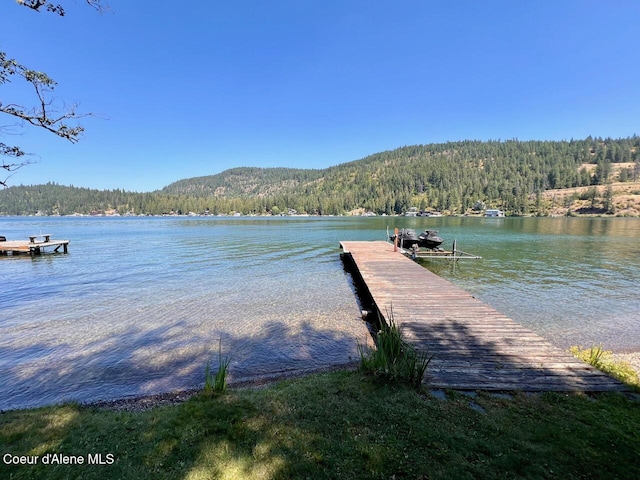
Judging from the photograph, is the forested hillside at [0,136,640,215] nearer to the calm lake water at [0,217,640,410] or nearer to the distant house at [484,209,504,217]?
the distant house at [484,209,504,217]

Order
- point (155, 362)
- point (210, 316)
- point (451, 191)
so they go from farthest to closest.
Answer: point (451, 191)
point (210, 316)
point (155, 362)

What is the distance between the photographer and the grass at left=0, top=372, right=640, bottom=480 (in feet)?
9.88

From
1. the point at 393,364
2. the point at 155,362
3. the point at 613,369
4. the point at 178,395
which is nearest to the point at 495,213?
the point at 613,369

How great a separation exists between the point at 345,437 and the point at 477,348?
13.1 ft

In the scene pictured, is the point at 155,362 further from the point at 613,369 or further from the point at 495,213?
the point at 495,213

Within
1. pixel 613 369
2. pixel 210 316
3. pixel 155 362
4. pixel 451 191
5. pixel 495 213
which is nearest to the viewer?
pixel 613 369

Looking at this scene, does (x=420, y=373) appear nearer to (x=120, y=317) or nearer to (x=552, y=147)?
(x=120, y=317)

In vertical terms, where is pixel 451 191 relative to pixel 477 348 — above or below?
above

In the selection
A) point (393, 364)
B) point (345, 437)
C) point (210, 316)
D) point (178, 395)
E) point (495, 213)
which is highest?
point (393, 364)

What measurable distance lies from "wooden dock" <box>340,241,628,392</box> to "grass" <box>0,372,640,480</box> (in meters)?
0.44

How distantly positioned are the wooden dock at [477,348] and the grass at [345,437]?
1.43 feet

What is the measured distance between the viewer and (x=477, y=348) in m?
6.29

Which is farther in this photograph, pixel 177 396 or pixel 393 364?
pixel 177 396

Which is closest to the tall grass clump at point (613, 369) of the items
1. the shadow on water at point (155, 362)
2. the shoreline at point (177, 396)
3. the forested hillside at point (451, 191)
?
the shoreline at point (177, 396)
